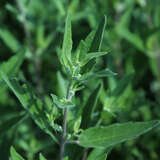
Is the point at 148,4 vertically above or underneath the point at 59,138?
underneath

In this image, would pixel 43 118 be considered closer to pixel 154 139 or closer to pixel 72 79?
pixel 72 79

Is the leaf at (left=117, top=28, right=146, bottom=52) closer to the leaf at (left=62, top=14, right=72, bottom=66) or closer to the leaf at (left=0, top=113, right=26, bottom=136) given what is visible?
the leaf at (left=0, top=113, right=26, bottom=136)

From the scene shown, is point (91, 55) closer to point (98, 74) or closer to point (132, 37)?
point (98, 74)

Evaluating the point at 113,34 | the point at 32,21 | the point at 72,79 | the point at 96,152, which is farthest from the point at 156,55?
the point at 72,79

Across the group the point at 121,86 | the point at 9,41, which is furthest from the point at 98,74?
the point at 9,41

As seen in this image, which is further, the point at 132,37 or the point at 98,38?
the point at 132,37

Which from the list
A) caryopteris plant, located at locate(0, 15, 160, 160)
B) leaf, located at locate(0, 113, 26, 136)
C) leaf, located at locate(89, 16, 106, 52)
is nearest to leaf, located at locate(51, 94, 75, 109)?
caryopteris plant, located at locate(0, 15, 160, 160)
